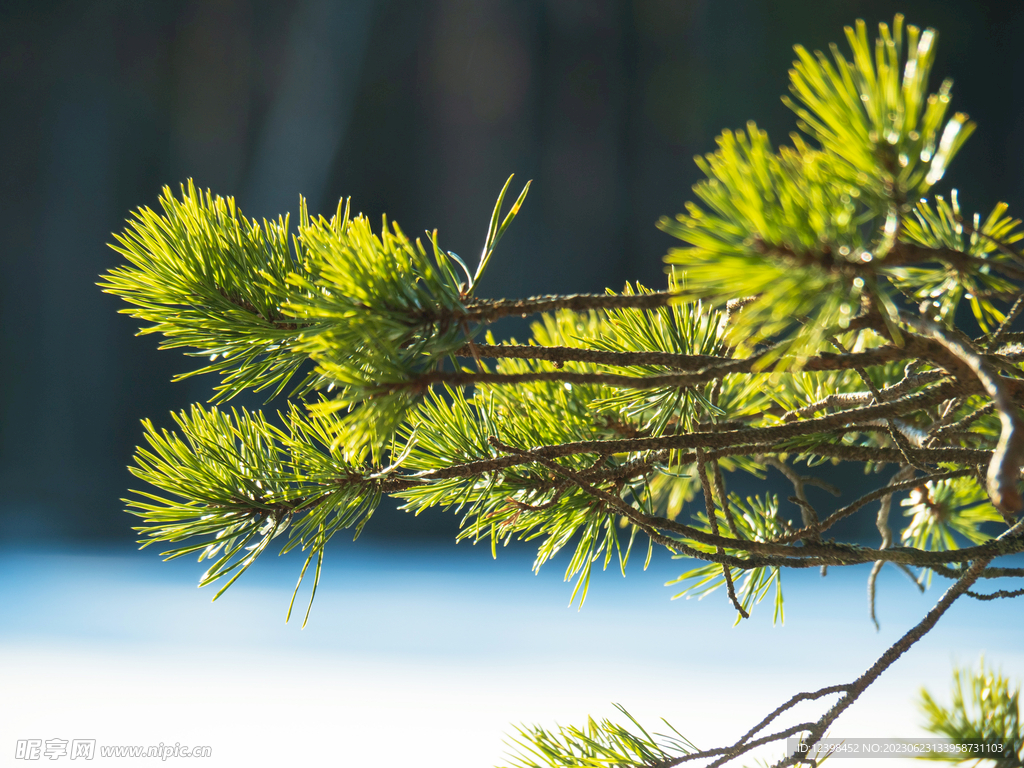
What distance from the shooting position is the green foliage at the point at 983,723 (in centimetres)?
19

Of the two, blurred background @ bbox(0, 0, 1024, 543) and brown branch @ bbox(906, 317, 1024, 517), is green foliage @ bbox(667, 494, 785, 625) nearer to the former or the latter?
brown branch @ bbox(906, 317, 1024, 517)

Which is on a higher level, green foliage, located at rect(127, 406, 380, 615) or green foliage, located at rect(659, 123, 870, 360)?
green foliage, located at rect(659, 123, 870, 360)

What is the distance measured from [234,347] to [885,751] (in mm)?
200

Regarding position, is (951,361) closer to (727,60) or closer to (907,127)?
(907,127)

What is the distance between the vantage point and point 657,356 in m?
0.15

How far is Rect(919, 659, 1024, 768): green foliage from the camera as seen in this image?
7.3 inches

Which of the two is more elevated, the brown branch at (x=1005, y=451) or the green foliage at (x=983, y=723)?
the brown branch at (x=1005, y=451)

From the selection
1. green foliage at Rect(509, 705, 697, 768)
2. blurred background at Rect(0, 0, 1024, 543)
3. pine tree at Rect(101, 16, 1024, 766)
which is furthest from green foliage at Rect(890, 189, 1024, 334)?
blurred background at Rect(0, 0, 1024, 543)

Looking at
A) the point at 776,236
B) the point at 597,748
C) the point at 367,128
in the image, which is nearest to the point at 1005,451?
the point at 776,236

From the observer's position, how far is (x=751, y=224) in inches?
4.4

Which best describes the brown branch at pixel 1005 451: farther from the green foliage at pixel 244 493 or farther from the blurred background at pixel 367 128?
the blurred background at pixel 367 128

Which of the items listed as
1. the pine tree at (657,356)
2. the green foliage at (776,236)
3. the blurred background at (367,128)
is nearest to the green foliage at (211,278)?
the pine tree at (657,356)

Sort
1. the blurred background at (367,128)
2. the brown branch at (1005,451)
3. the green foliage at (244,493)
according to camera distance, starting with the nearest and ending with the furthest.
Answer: the brown branch at (1005,451)
the green foliage at (244,493)
the blurred background at (367,128)

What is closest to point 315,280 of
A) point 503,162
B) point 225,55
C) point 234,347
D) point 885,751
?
point 234,347
